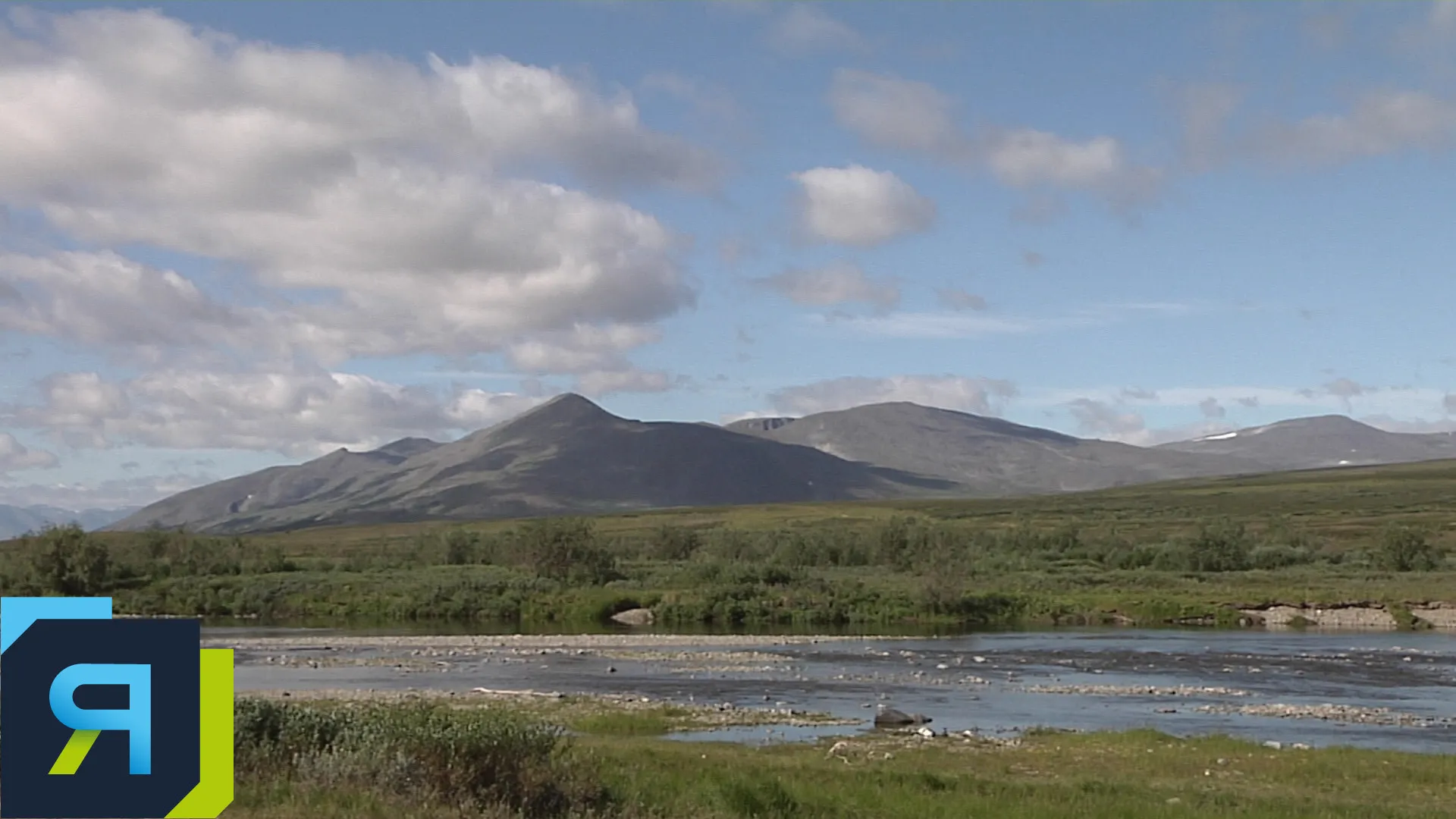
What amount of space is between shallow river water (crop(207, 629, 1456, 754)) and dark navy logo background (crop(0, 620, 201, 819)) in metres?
Answer: 17.2

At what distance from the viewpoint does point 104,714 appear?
13.5 m

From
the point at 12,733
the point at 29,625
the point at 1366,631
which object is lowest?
the point at 1366,631

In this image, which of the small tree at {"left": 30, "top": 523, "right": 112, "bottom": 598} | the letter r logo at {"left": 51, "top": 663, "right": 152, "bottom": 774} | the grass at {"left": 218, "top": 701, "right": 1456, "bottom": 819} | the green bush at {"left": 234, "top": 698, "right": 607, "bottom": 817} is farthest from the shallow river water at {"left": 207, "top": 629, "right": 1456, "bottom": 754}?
the small tree at {"left": 30, "top": 523, "right": 112, "bottom": 598}

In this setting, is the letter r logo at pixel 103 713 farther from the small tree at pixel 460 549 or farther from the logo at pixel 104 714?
the small tree at pixel 460 549

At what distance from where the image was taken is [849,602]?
74562mm

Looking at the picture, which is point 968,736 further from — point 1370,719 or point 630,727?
point 1370,719

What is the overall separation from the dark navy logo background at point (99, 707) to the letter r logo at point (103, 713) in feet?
0.18

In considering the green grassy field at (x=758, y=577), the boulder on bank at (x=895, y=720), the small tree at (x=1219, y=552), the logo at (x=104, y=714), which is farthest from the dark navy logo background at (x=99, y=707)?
the small tree at (x=1219, y=552)

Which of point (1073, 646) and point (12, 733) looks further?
point (1073, 646)

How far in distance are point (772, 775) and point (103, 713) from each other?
971 cm

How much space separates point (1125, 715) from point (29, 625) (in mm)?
27515

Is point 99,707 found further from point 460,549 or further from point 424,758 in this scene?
point 460,549

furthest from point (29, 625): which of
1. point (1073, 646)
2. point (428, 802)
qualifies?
point (1073, 646)

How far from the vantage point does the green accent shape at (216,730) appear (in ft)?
42.9
